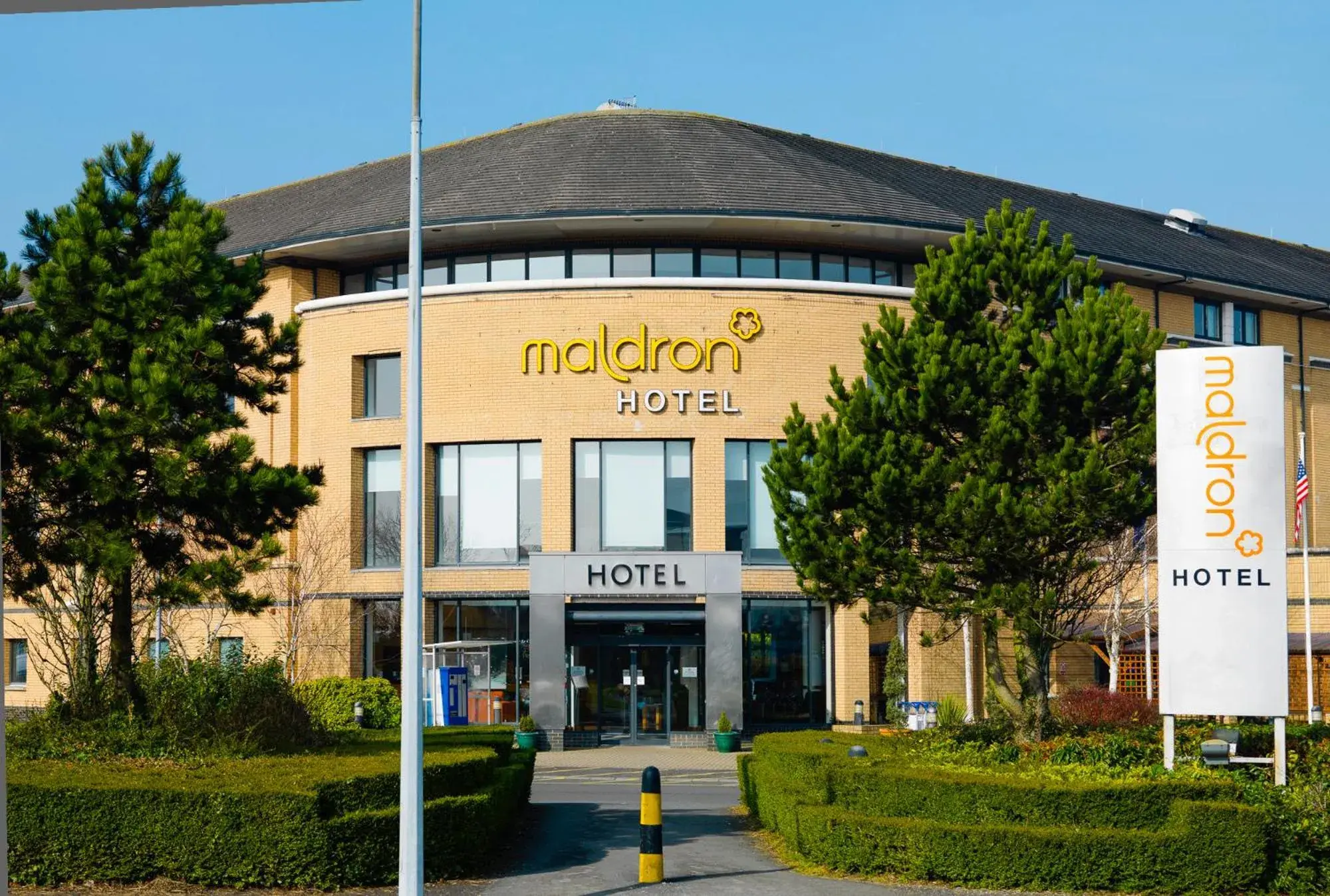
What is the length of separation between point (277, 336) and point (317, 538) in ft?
74.0

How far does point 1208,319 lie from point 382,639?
2942 cm

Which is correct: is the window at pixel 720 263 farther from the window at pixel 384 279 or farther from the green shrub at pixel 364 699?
the green shrub at pixel 364 699

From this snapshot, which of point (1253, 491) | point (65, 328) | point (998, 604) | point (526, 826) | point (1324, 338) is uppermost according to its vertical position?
point (1324, 338)

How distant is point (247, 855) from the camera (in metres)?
13.9

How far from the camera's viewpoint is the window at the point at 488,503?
39.1 m

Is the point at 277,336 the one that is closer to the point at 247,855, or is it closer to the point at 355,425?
the point at 247,855

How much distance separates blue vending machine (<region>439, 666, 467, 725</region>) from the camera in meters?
38.5

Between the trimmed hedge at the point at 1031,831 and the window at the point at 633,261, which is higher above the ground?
the window at the point at 633,261

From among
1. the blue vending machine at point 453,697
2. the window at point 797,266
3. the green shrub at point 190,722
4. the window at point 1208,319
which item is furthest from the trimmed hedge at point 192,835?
the window at point 1208,319

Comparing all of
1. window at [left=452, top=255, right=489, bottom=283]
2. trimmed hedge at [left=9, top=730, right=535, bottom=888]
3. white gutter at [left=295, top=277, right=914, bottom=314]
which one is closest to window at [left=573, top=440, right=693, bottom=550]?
white gutter at [left=295, top=277, right=914, bottom=314]

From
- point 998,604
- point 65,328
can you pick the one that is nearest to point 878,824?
point 998,604

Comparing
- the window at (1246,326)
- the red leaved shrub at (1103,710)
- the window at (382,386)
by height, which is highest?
the window at (1246,326)

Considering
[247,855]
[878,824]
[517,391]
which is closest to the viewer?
[247,855]

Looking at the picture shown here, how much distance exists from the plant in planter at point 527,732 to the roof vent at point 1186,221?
123 feet
